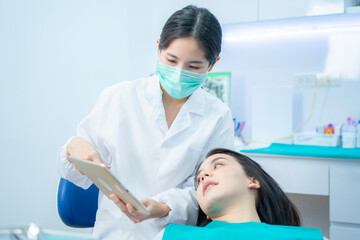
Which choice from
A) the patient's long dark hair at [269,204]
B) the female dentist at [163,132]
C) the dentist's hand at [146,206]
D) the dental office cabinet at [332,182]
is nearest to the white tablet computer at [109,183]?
the dentist's hand at [146,206]

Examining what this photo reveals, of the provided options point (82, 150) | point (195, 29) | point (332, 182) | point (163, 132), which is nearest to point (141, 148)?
point (163, 132)

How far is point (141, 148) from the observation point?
123 centimetres

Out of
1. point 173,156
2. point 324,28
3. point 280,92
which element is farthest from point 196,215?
point 324,28

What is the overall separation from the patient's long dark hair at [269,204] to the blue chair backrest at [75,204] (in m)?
0.57

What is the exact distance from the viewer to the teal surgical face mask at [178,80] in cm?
120

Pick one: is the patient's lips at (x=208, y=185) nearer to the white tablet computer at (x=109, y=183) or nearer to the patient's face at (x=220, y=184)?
the patient's face at (x=220, y=184)

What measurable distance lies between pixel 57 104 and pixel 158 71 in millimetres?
1247

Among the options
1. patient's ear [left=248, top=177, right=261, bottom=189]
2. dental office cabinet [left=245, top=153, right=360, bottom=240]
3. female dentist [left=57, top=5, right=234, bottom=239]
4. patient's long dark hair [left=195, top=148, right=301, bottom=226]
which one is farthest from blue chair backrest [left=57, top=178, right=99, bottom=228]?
dental office cabinet [left=245, top=153, right=360, bottom=240]

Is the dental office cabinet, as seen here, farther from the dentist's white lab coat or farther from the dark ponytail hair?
the dark ponytail hair

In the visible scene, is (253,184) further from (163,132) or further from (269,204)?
(163,132)

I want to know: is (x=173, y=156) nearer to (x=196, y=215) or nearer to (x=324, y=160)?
(x=196, y=215)

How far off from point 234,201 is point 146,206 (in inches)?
12.9

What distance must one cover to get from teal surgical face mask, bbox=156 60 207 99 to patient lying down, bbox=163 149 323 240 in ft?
0.85

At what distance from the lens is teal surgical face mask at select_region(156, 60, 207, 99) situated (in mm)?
1203
